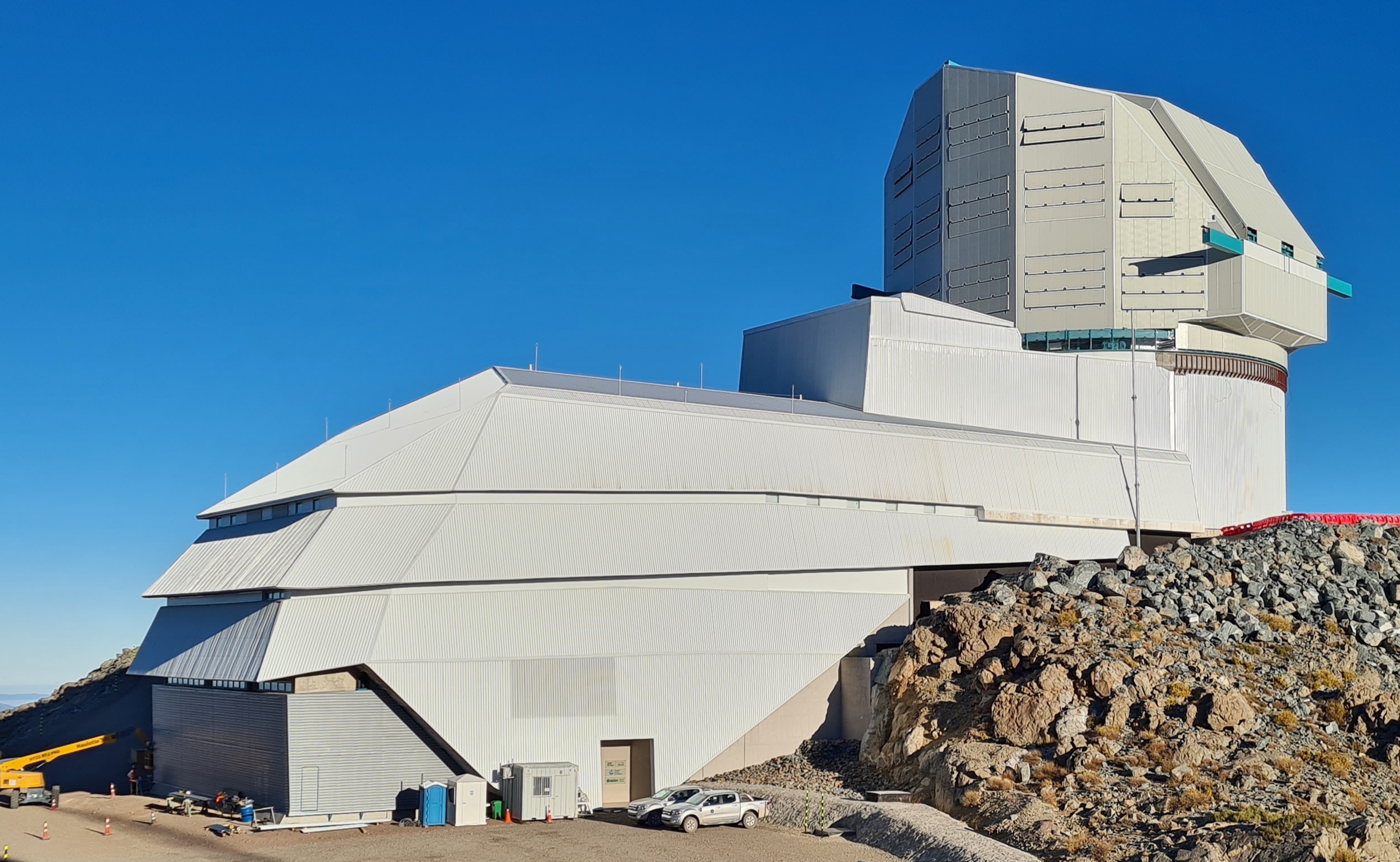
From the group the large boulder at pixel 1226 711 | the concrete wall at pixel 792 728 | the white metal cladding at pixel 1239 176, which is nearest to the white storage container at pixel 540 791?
the concrete wall at pixel 792 728

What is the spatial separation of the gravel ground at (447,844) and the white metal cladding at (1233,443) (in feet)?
106

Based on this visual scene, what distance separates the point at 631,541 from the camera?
44688 mm

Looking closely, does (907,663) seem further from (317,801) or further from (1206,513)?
(1206,513)

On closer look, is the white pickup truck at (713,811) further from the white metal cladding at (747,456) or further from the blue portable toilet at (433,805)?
the white metal cladding at (747,456)

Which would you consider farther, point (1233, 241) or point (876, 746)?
point (1233, 241)

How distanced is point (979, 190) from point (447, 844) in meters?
40.8

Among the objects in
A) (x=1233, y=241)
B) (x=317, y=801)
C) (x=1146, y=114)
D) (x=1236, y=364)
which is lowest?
(x=317, y=801)

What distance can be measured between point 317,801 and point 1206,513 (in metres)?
40.7

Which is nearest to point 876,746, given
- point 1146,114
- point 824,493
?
point 824,493

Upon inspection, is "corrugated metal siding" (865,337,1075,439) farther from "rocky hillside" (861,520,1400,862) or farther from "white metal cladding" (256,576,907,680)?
"white metal cladding" (256,576,907,680)

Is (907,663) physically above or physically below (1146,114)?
below

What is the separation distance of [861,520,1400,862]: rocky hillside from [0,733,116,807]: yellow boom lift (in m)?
26.9

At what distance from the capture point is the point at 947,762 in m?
39.2

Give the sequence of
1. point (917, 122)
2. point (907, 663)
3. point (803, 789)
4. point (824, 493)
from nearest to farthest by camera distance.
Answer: point (803, 789) → point (907, 663) → point (824, 493) → point (917, 122)
